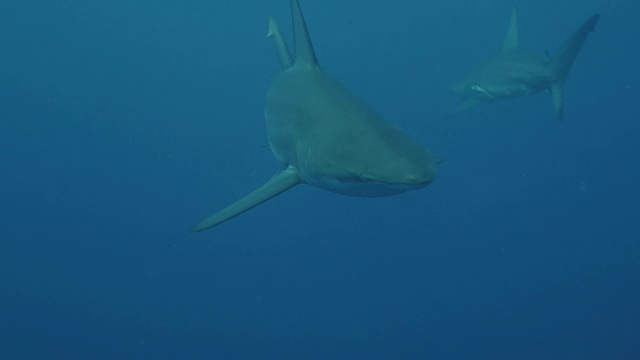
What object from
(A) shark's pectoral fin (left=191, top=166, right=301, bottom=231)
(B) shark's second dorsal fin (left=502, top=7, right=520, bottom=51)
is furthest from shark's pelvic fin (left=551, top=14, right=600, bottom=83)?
(A) shark's pectoral fin (left=191, top=166, right=301, bottom=231)

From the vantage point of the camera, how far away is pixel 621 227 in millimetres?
14578

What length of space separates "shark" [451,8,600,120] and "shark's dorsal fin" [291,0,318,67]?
4.29 meters

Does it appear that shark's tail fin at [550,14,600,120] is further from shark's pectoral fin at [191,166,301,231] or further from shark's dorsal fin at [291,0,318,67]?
shark's pectoral fin at [191,166,301,231]

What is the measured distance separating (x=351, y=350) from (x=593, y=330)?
5.88m

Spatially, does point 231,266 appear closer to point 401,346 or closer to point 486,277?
point 401,346

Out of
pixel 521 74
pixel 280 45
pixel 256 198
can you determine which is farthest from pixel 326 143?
pixel 521 74

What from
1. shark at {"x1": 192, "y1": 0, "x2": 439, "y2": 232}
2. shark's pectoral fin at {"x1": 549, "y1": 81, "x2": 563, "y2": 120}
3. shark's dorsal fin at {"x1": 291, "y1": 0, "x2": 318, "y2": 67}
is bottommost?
shark's pectoral fin at {"x1": 549, "y1": 81, "x2": 563, "y2": 120}

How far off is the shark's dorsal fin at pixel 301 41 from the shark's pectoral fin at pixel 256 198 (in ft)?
3.42

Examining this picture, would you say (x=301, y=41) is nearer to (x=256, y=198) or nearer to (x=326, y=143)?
(x=326, y=143)

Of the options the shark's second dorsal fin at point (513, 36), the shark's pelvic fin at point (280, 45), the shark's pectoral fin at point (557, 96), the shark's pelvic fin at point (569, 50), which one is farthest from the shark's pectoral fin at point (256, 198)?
the shark's second dorsal fin at point (513, 36)

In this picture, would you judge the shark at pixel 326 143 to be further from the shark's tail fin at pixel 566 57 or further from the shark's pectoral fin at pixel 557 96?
the shark's pectoral fin at pixel 557 96

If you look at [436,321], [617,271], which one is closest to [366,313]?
[436,321]

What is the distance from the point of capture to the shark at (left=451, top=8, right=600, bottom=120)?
7777 millimetres

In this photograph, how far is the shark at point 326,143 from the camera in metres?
3.37
